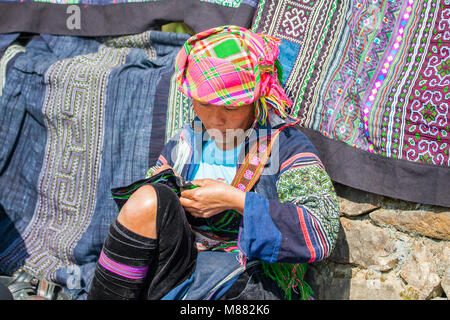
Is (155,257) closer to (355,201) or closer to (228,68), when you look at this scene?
(228,68)

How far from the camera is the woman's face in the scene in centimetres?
175

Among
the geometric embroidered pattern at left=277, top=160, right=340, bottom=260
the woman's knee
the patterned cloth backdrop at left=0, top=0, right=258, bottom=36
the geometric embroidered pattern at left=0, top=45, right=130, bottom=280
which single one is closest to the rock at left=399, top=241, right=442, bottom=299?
the geometric embroidered pattern at left=277, top=160, right=340, bottom=260

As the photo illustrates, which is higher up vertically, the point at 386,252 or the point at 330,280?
the point at 386,252

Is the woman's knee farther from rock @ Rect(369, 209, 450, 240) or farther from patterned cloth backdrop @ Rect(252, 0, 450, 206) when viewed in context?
rock @ Rect(369, 209, 450, 240)

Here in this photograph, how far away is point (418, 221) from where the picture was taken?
6.66ft

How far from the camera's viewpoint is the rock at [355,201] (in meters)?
2.13

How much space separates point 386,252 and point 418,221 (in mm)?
225

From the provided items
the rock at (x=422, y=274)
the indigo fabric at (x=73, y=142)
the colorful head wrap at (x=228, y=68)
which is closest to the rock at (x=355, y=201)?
the rock at (x=422, y=274)

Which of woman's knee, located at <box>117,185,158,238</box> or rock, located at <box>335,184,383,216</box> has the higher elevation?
woman's knee, located at <box>117,185,158,238</box>

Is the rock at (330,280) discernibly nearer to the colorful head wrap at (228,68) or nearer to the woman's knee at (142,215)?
the colorful head wrap at (228,68)

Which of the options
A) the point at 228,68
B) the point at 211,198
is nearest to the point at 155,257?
the point at 211,198

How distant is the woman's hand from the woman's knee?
169mm

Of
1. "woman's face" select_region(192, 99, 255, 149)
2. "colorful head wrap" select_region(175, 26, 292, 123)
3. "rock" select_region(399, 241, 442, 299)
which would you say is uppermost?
"colorful head wrap" select_region(175, 26, 292, 123)

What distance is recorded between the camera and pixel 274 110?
187cm
